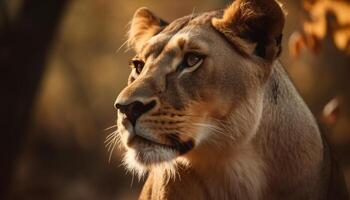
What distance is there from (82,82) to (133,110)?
53.2 feet

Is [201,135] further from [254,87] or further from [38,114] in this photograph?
[38,114]

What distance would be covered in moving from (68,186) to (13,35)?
5.88m

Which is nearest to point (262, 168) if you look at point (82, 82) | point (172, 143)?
point (172, 143)

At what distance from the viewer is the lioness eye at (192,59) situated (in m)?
5.66

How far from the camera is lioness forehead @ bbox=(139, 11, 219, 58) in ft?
18.8

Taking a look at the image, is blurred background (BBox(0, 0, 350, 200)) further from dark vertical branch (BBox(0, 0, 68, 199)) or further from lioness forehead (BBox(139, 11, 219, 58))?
lioness forehead (BBox(139, 11, 219, 58))

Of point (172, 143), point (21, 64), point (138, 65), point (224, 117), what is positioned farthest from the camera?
point (21, 64)

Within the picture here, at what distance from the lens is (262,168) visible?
19.3 feet

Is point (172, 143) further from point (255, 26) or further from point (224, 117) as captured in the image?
point (255, 26)

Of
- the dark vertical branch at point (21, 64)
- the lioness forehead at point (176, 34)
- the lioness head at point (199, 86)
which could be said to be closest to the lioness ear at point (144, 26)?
the lioness forehead at point (176, 34)

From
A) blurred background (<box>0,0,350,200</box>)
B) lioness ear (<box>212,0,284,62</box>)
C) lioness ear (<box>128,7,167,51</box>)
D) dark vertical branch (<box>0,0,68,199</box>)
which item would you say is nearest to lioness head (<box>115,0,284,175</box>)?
lioness ear (<box>212,0,284,62</box>)

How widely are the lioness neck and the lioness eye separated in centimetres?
51

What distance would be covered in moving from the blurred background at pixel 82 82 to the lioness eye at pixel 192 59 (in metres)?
1.25

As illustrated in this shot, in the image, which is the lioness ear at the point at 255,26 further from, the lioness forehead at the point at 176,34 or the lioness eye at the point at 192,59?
the lioness eye at the point at 192,59
